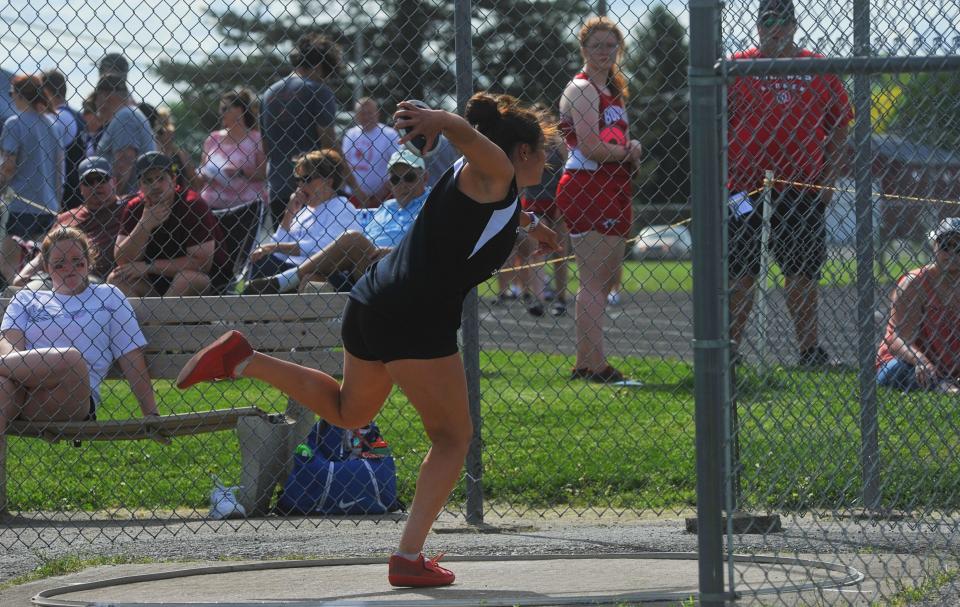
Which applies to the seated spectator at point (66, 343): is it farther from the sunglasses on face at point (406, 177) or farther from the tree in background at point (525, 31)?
the tree in background at point (525, 31)

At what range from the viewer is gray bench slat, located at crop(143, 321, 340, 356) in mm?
6391

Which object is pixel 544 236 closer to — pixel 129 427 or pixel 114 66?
pixel 129 427

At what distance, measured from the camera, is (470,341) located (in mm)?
5699

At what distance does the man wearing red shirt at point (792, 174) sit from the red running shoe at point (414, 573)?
1.65 m

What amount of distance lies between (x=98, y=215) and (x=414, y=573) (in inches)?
159

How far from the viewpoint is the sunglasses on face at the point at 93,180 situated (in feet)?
24.4

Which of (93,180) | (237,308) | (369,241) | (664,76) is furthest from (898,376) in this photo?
(664,76)

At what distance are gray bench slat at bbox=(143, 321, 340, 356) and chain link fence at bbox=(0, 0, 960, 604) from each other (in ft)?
0.04

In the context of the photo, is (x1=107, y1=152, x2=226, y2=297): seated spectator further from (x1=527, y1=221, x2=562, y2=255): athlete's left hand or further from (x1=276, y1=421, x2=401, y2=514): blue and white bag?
(x1=527, y1=221, x2=562, y2=255): athlete's left hand

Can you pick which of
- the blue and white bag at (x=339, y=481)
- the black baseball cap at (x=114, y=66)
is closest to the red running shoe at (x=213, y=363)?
the blue and white bag at (x=339, y=481)

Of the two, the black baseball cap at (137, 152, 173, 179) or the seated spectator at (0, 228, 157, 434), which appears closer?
the seated spectator at (0, 228, 157, 434)

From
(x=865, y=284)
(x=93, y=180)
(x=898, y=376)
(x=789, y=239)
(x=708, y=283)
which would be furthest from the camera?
(x=93, y=180)

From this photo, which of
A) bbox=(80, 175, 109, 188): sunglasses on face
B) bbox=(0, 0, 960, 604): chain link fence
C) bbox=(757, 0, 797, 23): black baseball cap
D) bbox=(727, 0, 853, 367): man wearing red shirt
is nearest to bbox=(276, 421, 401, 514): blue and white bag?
bbox=(0, 0, 960, 604): chain link fence

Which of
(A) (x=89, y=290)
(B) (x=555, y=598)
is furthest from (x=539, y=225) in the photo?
(A) (x=89, y=290)
